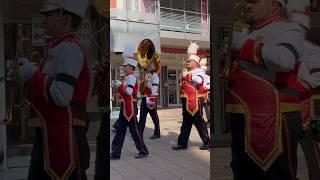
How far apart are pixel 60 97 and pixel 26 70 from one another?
229 mm

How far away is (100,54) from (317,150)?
4.36 ft

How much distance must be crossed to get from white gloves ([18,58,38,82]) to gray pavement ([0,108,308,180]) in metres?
0.37

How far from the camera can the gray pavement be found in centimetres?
279

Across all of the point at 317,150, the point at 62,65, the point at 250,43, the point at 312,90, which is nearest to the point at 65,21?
the point at 62,65

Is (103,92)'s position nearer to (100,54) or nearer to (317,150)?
(100,54)

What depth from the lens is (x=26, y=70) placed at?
2666 mm

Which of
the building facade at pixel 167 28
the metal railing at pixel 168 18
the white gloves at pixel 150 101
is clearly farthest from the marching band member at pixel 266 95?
the metal railing at pixel 168 18

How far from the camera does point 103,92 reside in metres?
2.86

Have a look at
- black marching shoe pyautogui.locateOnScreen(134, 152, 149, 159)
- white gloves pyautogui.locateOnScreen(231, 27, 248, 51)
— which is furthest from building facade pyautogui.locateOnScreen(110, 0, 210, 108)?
white gloves pyautogui.locateOnScreen(231, 27, 248, 51)

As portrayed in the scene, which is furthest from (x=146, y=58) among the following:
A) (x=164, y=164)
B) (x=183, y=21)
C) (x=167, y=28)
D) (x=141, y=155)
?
(x=183, y=21)

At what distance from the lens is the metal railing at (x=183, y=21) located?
19875mm

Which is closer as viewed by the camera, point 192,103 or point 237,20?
point 237,20

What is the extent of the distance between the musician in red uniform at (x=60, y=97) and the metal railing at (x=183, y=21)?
661 inches

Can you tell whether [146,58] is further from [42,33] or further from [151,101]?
[42,33]
